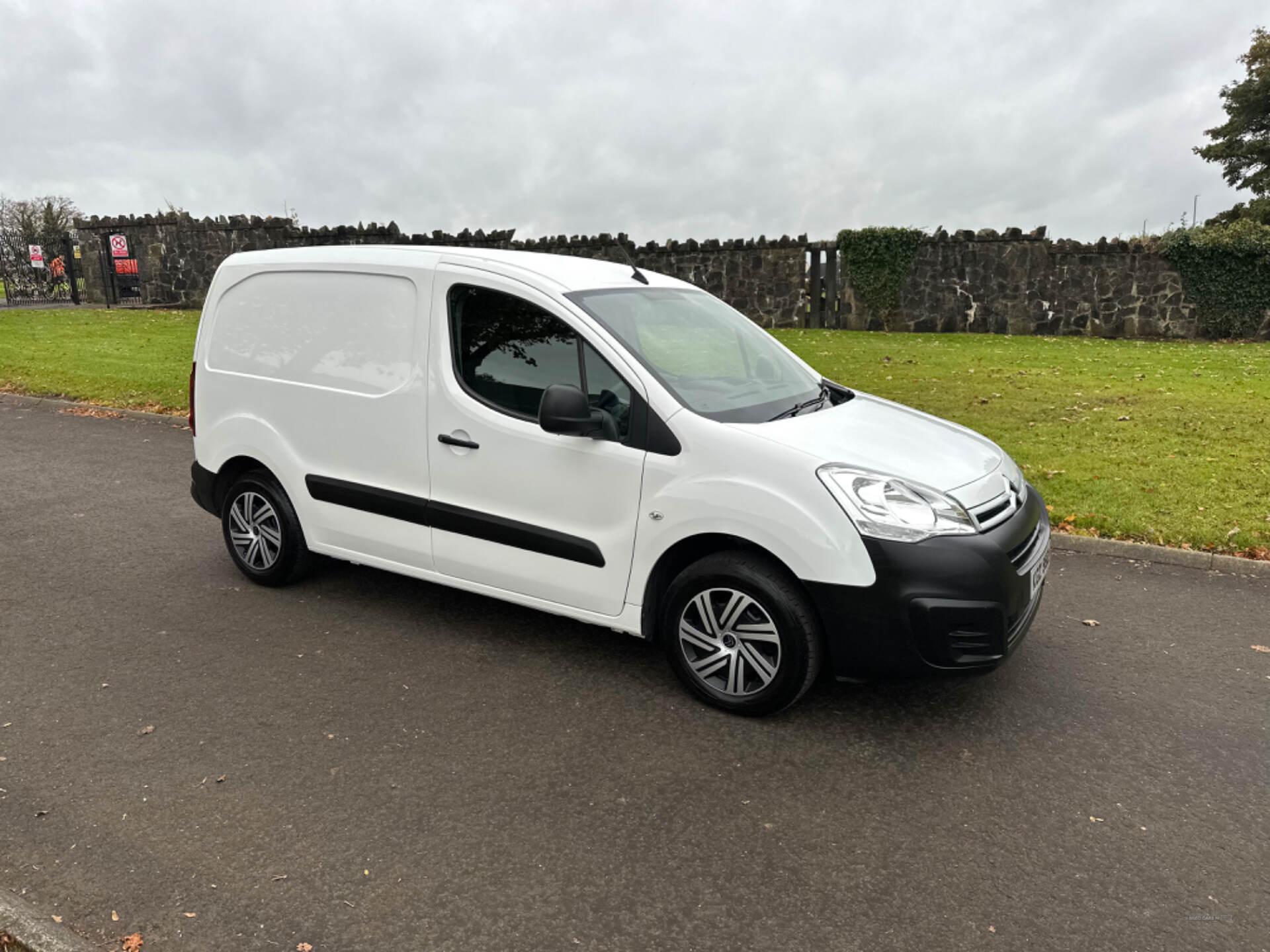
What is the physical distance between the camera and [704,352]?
4570mm

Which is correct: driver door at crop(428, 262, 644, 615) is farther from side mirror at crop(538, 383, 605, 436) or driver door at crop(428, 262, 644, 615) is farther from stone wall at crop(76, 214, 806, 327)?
stone wall at crop(76, 214, 806, 327)

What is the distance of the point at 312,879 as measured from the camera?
2.95m

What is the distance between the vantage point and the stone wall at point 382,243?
23.9m

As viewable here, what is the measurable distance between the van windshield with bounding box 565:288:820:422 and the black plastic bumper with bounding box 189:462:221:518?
272 centimetres

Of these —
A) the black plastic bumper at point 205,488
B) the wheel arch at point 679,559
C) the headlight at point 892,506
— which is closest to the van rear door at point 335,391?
the black plastic bumper at point 205,488

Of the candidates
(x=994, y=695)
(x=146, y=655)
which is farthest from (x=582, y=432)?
(x=146, y=655)

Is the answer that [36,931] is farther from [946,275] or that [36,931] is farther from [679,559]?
[946,275]

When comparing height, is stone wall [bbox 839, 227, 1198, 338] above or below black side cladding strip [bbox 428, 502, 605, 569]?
above

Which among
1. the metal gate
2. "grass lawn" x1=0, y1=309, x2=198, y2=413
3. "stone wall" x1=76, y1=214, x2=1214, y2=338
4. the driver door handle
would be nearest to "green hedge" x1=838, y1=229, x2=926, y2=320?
"stone wall" x1=76, y1=214, x2=1214, y2=338

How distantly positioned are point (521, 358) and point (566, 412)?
586 millimetres

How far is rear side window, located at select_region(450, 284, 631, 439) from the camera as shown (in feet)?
13.6

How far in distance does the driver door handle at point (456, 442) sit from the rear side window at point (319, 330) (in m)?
0.38

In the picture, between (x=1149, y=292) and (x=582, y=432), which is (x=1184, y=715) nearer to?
(x=582, y=432)

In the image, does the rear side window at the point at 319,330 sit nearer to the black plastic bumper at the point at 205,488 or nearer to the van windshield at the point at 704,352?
the black plastic bumper at the point at 205,488
